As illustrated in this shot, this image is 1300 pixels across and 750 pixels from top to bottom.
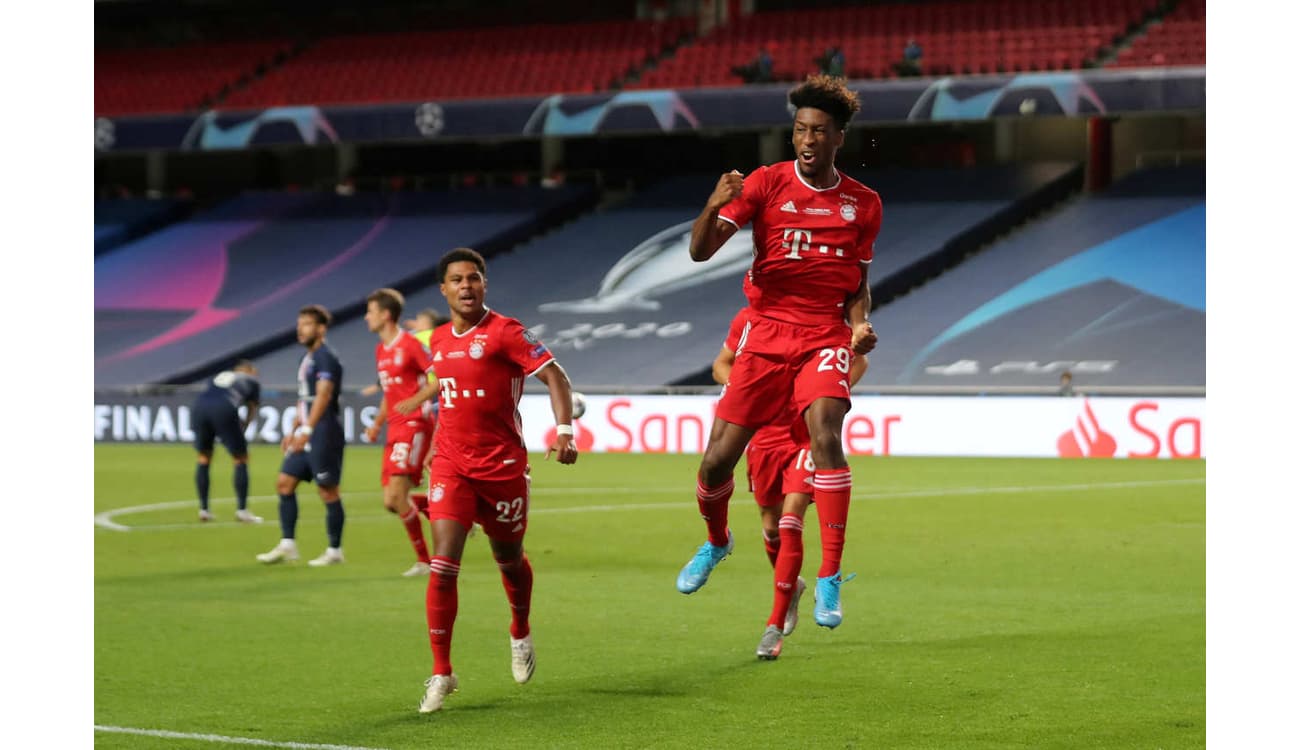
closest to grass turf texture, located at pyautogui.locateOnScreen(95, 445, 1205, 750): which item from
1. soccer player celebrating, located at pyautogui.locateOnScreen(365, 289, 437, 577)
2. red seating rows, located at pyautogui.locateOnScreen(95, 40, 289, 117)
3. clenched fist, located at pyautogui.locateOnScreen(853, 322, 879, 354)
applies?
soccer player celebrating, located at pyautogui.locateOnScreen(365, 289, 437, 577)

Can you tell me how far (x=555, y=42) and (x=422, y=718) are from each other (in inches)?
1429

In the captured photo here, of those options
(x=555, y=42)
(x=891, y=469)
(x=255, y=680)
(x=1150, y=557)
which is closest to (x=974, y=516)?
(x=1150, y=557)

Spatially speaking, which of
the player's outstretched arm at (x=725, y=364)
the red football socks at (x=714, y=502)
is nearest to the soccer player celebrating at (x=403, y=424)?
the player's outstretched arm at (x=725, y=364)

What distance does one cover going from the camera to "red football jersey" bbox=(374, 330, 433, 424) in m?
13.6

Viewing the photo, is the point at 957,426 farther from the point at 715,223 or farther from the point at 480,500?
the point at 715,223

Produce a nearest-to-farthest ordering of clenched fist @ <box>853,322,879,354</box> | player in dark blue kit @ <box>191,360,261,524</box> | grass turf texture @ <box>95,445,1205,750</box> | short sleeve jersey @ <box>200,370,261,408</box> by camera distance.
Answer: clenched fist @ <box>853,322,879,354</box> < grass turf texture @ <box>95,445,1205,750</box> < player in dark blue kit @ <box>191,360,261,524</box> < short sleeve jersey @ <box>200,370,261,408</box>

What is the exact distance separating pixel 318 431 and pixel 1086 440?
1624 cm

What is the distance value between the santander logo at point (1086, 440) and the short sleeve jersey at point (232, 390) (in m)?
13.3

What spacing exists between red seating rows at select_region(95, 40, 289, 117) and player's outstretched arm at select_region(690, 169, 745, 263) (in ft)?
128

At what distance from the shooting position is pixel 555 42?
141ft

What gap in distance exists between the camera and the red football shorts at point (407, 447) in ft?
45.1

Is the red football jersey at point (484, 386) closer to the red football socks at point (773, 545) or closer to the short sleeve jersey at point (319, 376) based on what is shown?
the red football socks at point (773, 545)

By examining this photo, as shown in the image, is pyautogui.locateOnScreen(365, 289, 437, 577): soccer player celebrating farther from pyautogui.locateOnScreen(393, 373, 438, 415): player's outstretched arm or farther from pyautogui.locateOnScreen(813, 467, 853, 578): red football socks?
pyautogui.locateOnScreen(813, 467, 853, 578): red football socks

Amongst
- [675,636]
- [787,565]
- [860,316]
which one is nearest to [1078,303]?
[675,636]
